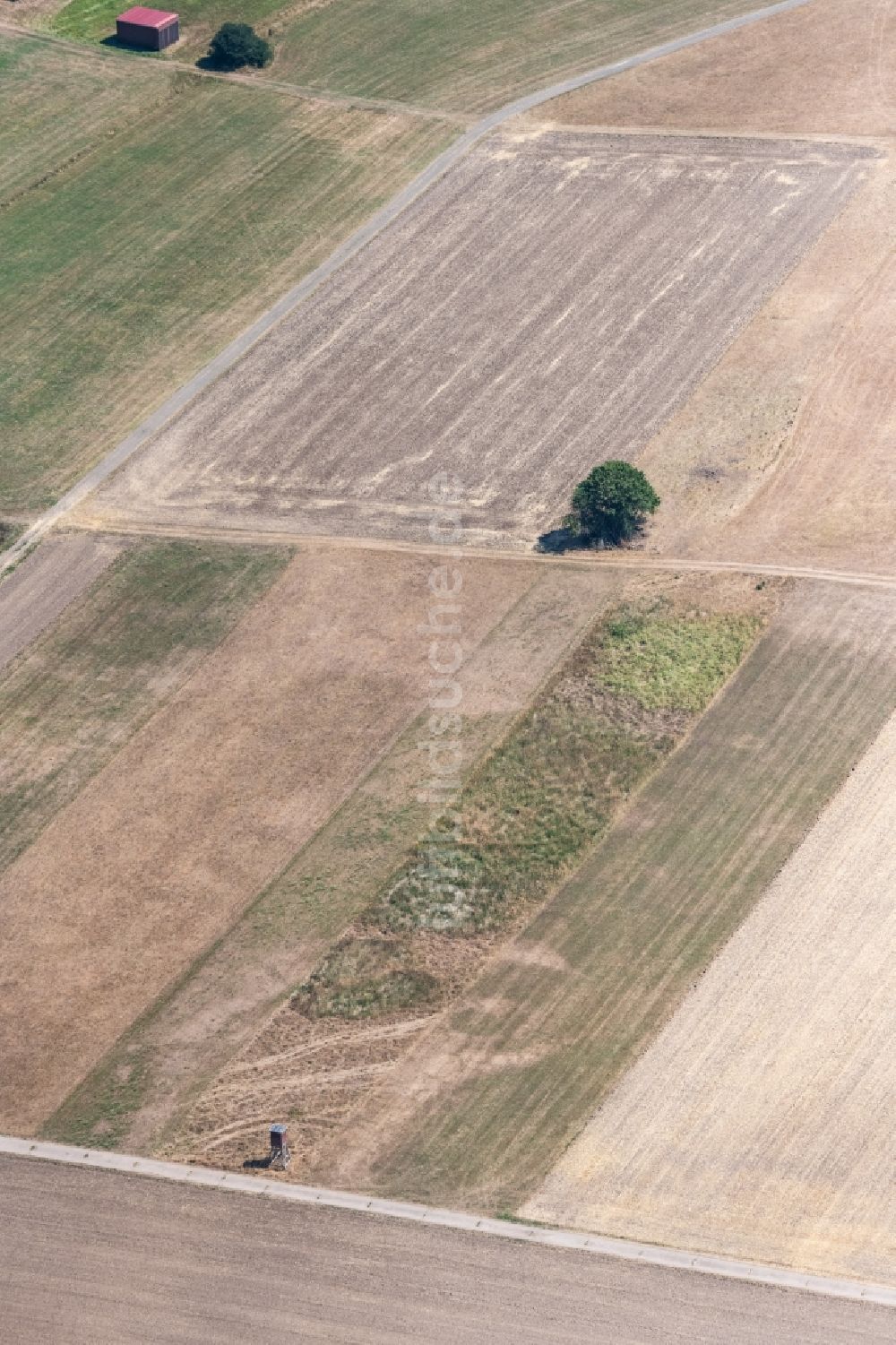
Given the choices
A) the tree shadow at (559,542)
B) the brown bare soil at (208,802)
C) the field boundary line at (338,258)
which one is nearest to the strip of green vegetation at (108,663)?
the brown bare soil at (208,802)

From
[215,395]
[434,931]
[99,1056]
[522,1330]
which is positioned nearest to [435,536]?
[215,395]

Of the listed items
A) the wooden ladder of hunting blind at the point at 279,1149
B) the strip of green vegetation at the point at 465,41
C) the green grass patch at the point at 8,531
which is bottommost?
the wooden ladder of hunting blind at the point at 279,1149

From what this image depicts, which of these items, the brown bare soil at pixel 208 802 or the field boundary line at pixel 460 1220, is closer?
the field boundary line at pixel 460 1220

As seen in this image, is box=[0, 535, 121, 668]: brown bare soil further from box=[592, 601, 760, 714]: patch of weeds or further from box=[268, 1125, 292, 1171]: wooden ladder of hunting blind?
box=[268, 1125, 292, 1171]: wooden ladder of hunting blind

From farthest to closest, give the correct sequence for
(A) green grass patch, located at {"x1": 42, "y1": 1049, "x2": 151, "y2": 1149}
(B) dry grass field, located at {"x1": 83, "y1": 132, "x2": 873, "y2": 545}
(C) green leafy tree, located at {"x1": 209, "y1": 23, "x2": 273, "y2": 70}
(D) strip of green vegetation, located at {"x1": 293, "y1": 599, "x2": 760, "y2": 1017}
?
1. (C) green leafy tree, located at {"x1": 209, "y1": 23, "x2": 273, "y2": 70}
2. (B) dry grass field, located at {"x1": 83, "y1": 132, "x2": 873, "y2": 545}
3. (D) strip of green vegetation, located at {"x1": 293, "y1": 599, "x2": 760, "y2": 1017}
4. (A) green grass patch, located at {"x1": 42, "y1": 1049, "x2": 151, "y2": 1149}

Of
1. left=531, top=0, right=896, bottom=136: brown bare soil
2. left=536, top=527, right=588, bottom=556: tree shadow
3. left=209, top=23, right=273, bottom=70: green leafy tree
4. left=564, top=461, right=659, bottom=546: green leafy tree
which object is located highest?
left=209, top=23, right=273, bottom=70: green leafy tree

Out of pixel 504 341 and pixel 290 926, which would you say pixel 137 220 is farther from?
pixel 290 926

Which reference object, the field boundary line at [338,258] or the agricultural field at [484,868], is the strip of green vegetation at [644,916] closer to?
the agricultural field at [484,868]

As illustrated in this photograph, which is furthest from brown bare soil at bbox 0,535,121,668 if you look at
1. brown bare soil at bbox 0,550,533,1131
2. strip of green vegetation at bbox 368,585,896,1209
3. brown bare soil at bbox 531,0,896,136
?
brown bare soil at bbox 531,0,896,136
